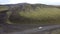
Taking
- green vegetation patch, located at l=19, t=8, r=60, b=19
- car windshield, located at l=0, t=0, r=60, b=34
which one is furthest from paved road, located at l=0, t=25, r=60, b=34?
green vegetation patch, located at l=19, t=8, r=60, b=19

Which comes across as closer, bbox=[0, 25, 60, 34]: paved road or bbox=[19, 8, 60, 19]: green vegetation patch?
bbox=[0, 25, 60, 34]: paved road

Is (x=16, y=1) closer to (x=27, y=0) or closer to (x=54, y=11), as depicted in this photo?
(x=27, y=0)

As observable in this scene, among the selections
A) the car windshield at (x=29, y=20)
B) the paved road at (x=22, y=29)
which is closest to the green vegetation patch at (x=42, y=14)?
the car windshield at (x=29, y=20)

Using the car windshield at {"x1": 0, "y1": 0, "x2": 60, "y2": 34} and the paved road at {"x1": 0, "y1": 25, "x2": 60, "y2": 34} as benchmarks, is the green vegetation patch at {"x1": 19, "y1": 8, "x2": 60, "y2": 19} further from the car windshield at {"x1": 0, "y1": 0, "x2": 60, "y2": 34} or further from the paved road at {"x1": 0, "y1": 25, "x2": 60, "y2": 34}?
the paved road at {"x1": 0, "y1": 25, "x2": 60, "y2": 34}

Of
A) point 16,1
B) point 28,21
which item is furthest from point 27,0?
point 28,21

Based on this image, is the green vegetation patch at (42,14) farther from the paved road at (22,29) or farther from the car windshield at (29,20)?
the paved road at (22,29)

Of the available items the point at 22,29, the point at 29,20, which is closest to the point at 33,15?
the point at 29,20

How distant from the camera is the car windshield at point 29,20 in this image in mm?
780

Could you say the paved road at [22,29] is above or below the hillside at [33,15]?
below

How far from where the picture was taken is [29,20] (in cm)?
87

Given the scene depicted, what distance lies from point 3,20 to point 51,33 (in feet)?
1.21

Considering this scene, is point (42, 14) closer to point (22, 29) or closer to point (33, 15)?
point (33, 15)

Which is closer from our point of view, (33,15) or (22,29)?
(22,29)

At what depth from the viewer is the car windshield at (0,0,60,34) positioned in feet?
2.56
